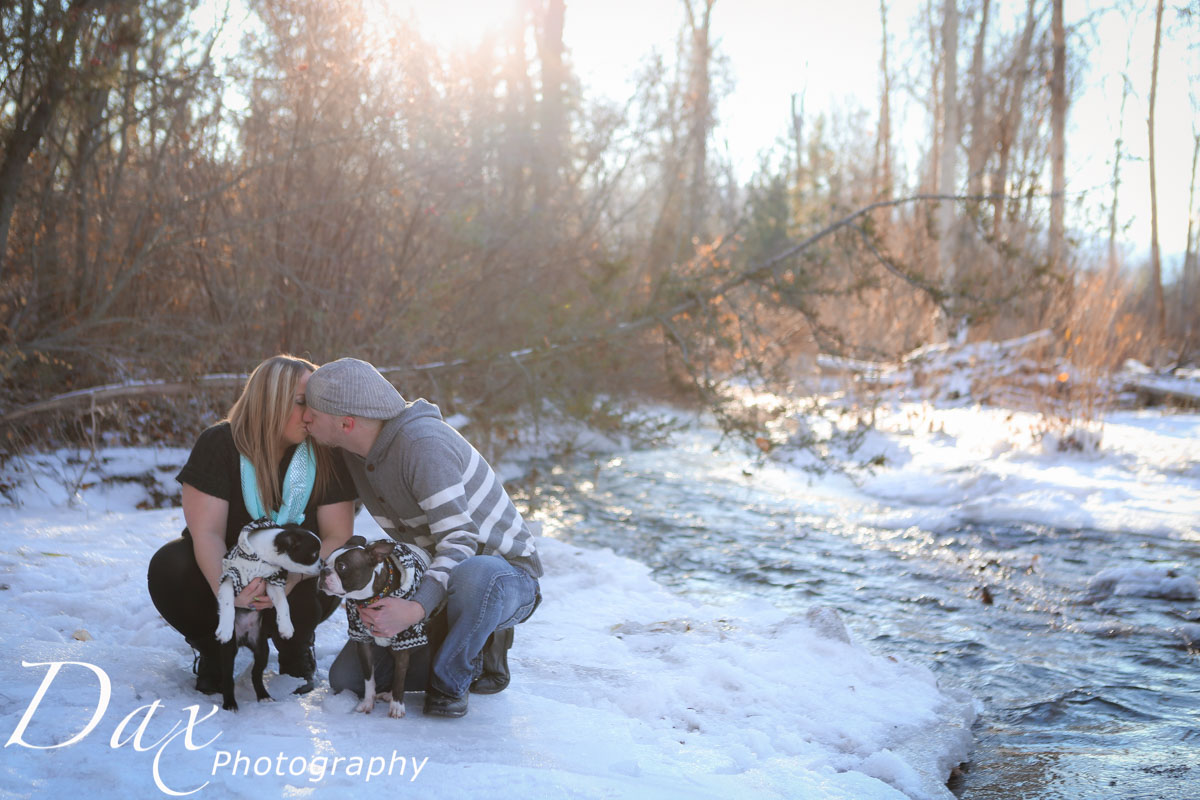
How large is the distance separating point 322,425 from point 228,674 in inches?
34.4

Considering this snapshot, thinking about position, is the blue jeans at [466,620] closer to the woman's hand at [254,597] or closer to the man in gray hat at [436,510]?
the man in gray hat at [436,510]

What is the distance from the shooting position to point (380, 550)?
273 cm

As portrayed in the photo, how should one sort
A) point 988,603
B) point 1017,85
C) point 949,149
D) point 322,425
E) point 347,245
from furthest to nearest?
point 1017,85, point 949,149, point 347,245, point 988,603, point 322,425

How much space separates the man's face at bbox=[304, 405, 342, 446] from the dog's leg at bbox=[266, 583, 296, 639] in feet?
1.70

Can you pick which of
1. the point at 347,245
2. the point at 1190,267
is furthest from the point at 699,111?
the point at 1190,267

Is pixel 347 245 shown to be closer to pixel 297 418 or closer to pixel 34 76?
pixel 34 76

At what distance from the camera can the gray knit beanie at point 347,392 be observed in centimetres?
294

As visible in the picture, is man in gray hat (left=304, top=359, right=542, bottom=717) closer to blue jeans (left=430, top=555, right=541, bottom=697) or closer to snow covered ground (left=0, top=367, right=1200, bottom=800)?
blue jeans (left=430, top=555, right=541, bottom=697)

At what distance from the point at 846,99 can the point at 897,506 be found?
105 feet

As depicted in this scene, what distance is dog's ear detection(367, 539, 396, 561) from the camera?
271 cm

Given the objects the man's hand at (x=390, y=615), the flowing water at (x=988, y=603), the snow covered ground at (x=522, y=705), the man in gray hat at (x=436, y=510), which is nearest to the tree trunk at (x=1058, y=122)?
the flowing water at (x=988, y=603)

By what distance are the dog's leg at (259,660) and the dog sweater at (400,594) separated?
1.09ft

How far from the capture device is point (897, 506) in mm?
8516

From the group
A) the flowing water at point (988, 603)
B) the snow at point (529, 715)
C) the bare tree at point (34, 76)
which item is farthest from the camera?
the bare tree at point (34, 76)
